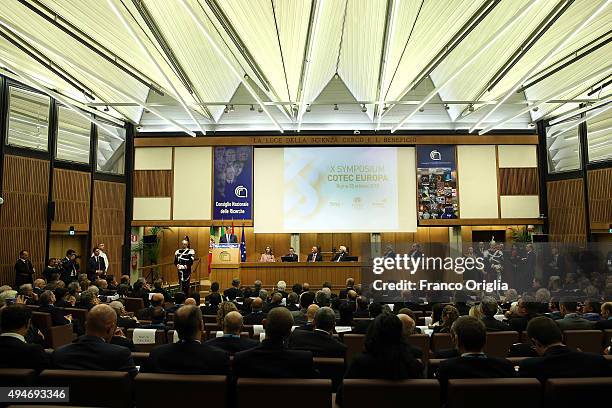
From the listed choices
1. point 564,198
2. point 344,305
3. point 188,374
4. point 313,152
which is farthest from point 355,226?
point 188,374

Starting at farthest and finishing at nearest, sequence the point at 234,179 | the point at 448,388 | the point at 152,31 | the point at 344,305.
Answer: the point at 234,179, the point at 152,31, the point at 344,305, the point at 448,388

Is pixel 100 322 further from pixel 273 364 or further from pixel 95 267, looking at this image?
pixel 95 267

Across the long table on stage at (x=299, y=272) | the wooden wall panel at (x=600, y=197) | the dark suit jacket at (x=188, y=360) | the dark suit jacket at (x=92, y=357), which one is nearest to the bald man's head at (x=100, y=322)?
the dark suit jacket at (x=92, y=357)

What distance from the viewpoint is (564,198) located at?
45.6 feet

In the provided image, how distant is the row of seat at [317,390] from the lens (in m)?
2.28

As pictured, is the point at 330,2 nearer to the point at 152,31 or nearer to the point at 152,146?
the point at 152,31

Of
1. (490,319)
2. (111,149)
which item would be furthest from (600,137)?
(111,149)

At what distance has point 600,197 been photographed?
12688 mm

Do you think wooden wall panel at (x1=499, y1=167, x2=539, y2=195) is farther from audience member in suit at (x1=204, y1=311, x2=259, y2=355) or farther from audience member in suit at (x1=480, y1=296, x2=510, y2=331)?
audience member in suit at (x1=204, y1=311, x2=259, y2=355)

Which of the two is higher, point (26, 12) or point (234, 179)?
point (26, 12)

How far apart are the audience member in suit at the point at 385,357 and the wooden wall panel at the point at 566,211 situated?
1303 cm

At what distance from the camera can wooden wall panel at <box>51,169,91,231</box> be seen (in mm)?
12109

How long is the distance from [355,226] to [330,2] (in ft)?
23.2

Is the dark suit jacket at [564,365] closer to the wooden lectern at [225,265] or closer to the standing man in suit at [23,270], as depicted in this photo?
the wooden lectern at [225,265]
